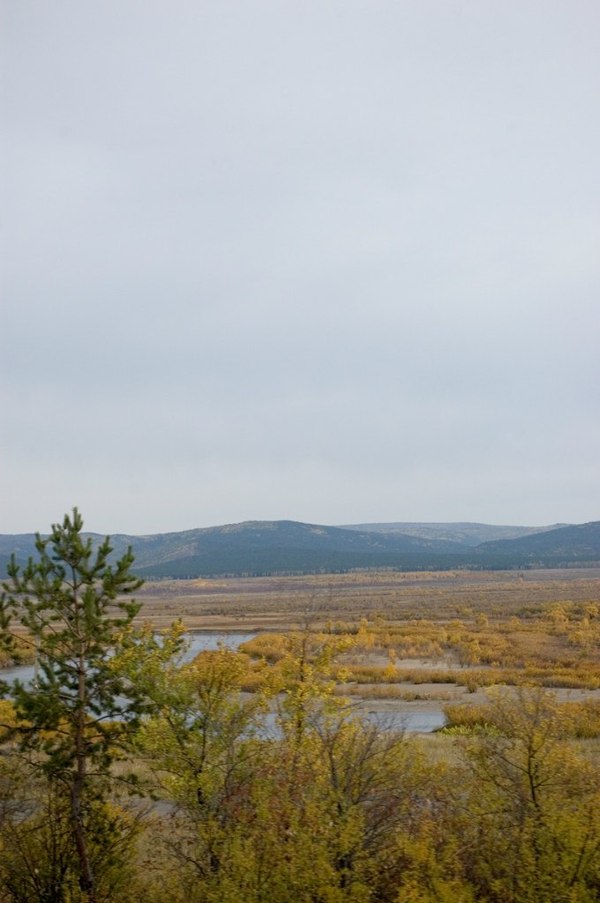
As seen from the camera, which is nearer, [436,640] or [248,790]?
[248,790]

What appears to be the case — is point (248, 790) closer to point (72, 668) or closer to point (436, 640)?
point (72, 668)

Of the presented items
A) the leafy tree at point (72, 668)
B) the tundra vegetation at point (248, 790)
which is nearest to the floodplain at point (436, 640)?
→ the tundra vegetation at point (248, 790)

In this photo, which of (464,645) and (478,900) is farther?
(464,645)

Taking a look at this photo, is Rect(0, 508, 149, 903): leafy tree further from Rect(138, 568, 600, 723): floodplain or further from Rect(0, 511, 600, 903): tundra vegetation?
Rect(138, 568, 600, 723): floodplain

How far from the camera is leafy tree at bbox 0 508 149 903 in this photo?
31.4 feet

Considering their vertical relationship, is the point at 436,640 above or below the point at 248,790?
below

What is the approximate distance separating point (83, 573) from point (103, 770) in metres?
2.77

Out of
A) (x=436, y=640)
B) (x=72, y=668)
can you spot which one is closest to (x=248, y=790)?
(x=72, y=668)

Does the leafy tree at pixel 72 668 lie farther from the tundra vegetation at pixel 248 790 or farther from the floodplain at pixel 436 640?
the floodplain at pixel 436 640

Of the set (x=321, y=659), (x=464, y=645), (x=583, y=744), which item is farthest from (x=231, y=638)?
(x=321, y=659)

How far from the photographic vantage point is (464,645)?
142ft

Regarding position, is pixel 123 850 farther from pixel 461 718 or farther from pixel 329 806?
pixel 461 718

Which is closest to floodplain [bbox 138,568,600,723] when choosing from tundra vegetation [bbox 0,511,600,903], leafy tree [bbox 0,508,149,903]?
tundra vegetation [bbox 0,511,600,903]

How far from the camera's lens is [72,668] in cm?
998
